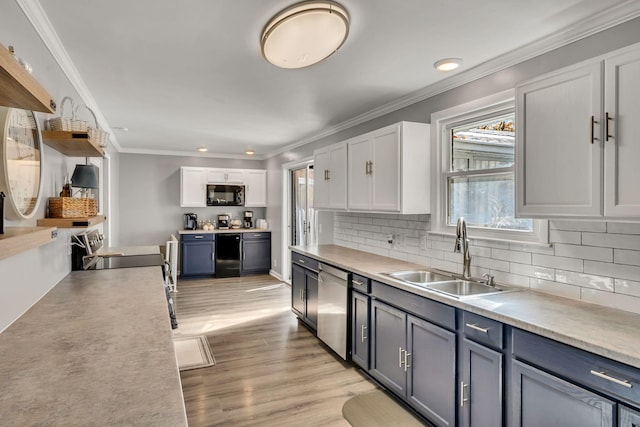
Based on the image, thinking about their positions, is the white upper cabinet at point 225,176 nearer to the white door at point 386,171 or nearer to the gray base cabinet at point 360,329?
the white door at point 386,171

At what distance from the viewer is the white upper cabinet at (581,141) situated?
160 centimetres

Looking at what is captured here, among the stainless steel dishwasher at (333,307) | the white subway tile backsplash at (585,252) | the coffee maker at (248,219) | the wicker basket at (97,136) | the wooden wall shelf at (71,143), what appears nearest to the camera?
the white subway tile backsplash at (585,252)

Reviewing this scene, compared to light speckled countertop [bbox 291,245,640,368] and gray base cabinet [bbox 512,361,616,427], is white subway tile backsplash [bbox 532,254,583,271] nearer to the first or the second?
light speckled countertop [bbox 291,245,640,368]

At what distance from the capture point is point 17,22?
1.75 m

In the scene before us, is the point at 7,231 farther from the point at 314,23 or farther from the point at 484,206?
the point at 484,206

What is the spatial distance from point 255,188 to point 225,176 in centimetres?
63

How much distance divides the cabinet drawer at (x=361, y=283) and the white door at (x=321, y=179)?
4.14 feet

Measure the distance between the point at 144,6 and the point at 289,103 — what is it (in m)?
1.88

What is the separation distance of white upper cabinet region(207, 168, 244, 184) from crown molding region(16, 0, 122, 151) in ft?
12.4

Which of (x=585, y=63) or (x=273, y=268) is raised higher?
(x=585, y=63)

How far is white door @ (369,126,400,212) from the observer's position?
311 cm

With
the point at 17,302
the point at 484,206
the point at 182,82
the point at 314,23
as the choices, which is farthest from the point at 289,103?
the point at 17,302

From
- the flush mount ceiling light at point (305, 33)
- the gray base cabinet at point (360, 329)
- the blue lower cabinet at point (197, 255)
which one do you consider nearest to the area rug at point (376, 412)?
the gray base cabinet at point (360, 329)

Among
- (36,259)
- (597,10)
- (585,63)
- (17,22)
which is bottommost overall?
(36,259)
